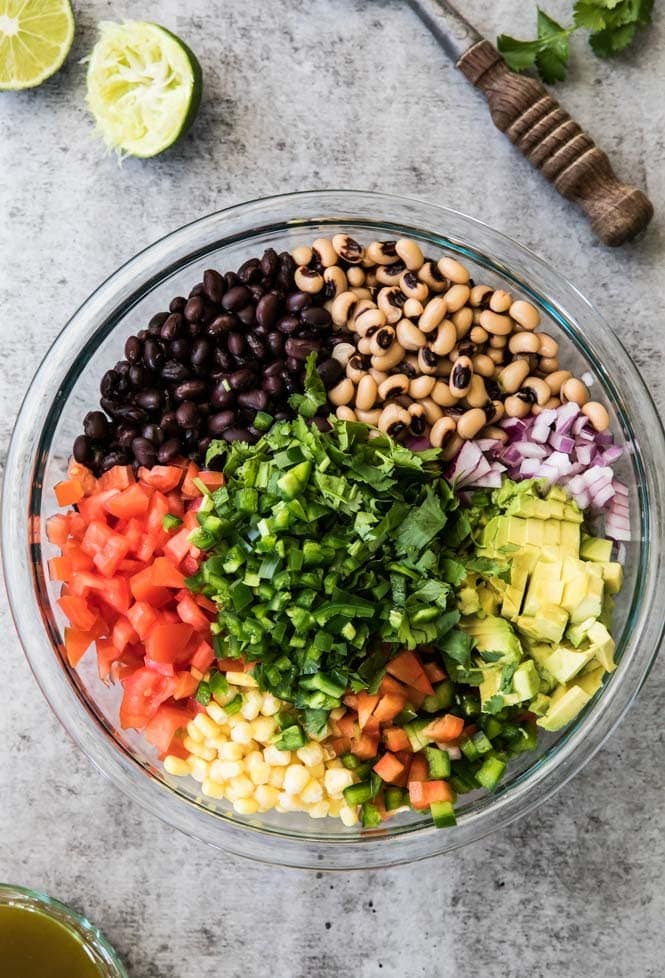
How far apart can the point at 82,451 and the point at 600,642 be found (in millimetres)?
1144

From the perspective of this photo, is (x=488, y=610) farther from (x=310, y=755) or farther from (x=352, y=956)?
(x=352, y=956)

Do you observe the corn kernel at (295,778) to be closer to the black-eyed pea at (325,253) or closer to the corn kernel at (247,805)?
the corn kernel at (247,805)

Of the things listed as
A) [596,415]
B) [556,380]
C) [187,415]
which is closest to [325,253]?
[187,415]

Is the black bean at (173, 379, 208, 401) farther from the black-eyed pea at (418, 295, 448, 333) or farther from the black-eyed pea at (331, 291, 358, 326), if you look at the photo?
the black-eyed pea at (418, 295, 448, 333)

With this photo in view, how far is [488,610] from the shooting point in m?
1.88

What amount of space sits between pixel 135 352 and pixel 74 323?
20 centimetres

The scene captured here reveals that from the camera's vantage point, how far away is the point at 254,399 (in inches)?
76.5

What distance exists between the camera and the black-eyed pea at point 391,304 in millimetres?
1973

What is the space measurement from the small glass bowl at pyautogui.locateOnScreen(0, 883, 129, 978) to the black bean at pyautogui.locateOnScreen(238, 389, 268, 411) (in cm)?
120

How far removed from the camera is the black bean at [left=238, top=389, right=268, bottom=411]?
1.94 m

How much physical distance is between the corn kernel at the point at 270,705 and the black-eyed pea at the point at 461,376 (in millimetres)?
734

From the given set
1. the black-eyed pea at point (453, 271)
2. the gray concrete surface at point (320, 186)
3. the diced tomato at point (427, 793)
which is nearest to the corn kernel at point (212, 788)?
the gray concrete surface at point (320, 186)

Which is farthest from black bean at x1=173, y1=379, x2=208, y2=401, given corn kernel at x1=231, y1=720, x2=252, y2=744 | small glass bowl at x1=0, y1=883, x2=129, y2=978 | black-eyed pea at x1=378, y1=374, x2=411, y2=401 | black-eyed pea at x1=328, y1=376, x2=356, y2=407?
small glass bowl at x1=0, y1=883, x2=129, y2=978

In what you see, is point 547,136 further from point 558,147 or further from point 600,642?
point 600,642
